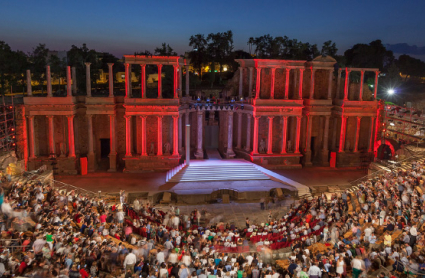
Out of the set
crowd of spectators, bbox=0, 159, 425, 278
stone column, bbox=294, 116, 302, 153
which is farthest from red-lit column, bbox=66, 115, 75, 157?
stone column, bbox=294, 116, 302, 153

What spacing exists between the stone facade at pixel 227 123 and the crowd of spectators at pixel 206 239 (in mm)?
11397

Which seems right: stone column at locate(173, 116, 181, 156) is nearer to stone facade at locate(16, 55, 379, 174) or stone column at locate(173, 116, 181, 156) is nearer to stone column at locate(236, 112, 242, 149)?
stone facade at locate(16, 55, 379, 174)

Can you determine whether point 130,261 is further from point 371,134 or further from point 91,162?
point 371,134

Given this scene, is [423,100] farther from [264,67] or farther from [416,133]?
[264,67]

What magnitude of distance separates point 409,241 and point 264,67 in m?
24.5

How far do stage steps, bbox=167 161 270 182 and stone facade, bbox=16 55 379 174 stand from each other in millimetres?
2526

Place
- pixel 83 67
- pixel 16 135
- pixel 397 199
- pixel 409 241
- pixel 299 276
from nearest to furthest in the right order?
1. pixel 299 276
2. pixel 409 241
3. pixel 397 199
4. pixel 16 135
5. pixel 83 67

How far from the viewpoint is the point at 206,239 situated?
65.4 feet

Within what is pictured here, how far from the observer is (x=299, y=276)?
593 inches

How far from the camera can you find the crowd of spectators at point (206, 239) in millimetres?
15281

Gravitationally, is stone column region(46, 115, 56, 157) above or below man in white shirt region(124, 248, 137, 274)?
above

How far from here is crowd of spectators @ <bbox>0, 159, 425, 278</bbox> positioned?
1528 centimetres

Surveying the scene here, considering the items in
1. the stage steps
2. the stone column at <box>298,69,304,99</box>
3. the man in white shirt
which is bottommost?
the stage steps

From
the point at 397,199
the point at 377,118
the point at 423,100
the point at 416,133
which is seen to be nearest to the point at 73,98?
the point at 397,199
